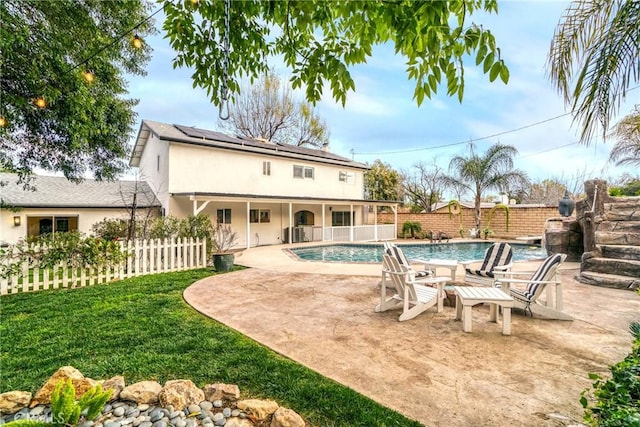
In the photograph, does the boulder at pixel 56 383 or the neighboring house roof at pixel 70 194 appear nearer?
the boulder at pixel 56 383

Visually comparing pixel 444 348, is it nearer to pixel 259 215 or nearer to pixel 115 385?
pixel 115 385

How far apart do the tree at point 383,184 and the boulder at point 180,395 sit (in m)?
28.2

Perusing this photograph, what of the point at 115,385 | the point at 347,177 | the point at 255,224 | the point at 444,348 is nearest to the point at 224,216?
the point at 255,224

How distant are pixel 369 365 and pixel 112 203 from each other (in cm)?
1562

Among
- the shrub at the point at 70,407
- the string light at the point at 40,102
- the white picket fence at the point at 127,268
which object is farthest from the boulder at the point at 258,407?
the string light at the point at 40,102

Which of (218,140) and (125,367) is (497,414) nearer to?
(125,367)

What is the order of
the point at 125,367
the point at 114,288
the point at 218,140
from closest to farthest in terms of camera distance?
the point at 125,367 < the point at 114,288 < the point at 218,140

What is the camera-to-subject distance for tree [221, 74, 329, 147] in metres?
26.8

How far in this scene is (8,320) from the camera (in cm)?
480

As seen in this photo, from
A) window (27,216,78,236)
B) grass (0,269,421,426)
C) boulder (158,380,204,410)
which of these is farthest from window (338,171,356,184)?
boulder (158,380,204,410)

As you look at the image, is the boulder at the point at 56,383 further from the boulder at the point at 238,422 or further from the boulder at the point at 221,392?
the boulder at the point at 238,422

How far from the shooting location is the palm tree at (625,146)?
A: 9539mm

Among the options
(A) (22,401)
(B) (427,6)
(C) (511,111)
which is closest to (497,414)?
(B) (427,6)

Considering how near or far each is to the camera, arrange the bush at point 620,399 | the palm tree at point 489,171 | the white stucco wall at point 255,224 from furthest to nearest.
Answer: the palm tree at point 489,171 < the white stucco wall at point 255,224 < the bush at point 620,399
